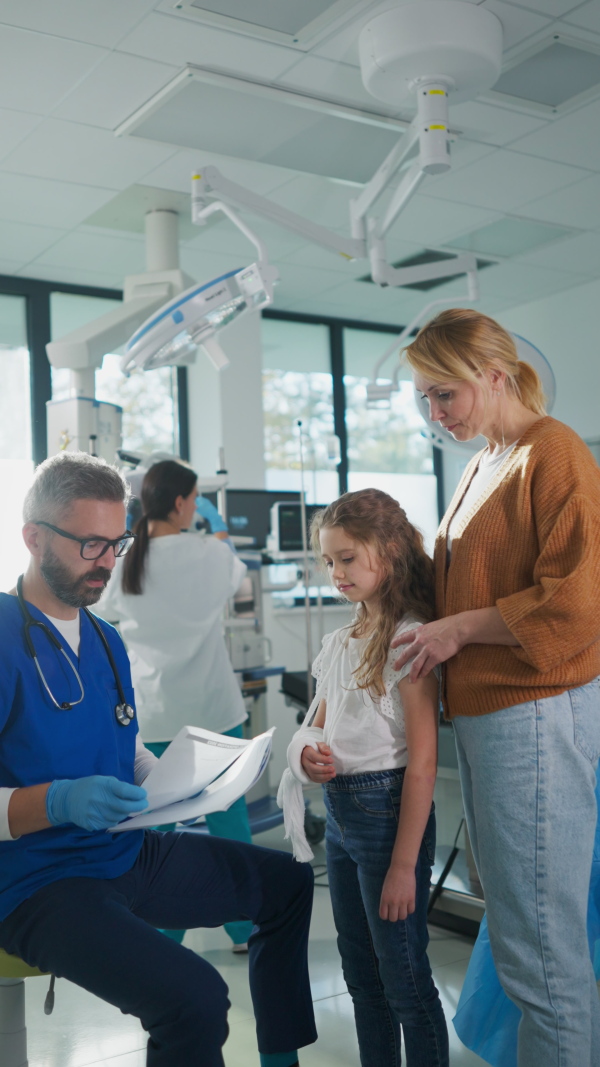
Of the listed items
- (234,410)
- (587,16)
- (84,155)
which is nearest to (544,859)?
(587,16)

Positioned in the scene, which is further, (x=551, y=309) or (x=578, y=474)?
(x=551, y=309)

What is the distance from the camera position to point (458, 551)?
147 centimetres

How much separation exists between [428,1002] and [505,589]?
2.17 ft

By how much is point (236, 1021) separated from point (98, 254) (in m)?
3.54

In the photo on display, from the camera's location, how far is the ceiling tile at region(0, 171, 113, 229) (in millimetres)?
3709

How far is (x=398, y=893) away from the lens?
4.62ft

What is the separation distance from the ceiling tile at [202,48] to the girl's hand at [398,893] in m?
2.41

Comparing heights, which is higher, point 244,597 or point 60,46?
point 60,46

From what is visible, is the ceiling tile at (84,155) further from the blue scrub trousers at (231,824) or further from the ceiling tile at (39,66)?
the blue scrub trousers at (231,824)

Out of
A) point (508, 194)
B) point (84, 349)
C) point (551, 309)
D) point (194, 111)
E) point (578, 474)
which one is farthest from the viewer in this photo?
point (551, 309)

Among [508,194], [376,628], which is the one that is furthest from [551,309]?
[376,628]

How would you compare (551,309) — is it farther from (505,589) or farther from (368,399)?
(505,589)

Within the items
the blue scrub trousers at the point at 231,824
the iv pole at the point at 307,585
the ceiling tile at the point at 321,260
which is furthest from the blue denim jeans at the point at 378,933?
the ceiling tile at the point at 321,260

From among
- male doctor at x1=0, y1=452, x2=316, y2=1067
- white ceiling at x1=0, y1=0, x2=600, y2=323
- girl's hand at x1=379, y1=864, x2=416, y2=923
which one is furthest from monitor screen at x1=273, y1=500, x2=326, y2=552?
girl's hand at x1=379, y1=864, x2=416, y2=923
